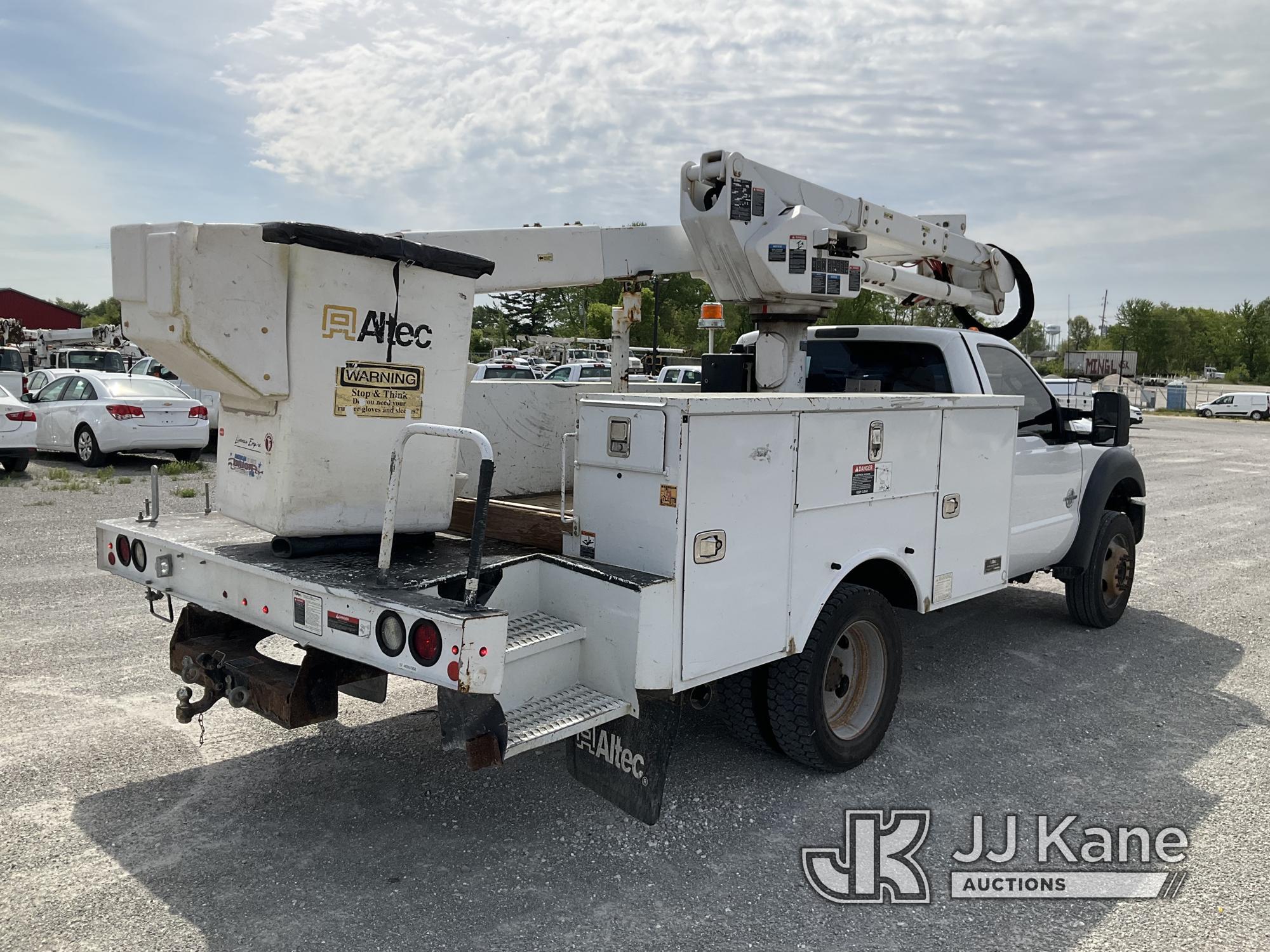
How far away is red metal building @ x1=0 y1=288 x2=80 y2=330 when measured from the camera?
65.4 m

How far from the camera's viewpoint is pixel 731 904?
3.56m

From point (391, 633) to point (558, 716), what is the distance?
0.66 m

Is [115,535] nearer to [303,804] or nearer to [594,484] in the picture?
[303,804]

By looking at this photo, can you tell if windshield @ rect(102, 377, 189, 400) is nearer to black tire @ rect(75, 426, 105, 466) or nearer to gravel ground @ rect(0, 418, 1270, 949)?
black tire @ rect(75, 426, 105, 466)

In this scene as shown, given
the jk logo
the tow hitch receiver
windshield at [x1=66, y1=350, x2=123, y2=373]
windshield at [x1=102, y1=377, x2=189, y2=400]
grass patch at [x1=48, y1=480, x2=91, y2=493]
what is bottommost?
the jk logo

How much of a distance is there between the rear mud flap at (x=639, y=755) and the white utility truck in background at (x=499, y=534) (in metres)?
0.01

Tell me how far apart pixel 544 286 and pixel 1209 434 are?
3570 centimetres

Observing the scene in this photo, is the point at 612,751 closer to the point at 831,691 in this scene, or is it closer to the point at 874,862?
the point at 874,862

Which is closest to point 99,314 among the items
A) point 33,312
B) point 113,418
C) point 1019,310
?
point 33,312

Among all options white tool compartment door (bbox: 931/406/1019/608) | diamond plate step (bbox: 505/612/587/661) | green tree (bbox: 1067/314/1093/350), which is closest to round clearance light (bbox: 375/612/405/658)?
diamond plate step (bbox: 505/612/587/661)

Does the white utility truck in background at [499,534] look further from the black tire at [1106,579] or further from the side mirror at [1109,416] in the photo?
the black tire at [1106,579]

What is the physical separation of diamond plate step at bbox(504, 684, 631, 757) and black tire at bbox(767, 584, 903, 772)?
100 cm

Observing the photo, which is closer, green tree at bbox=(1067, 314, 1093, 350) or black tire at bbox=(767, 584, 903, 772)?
black tire at bbox=(767, 584, 903, 772)

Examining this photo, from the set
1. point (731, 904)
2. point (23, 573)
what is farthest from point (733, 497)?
point (23, 573)
